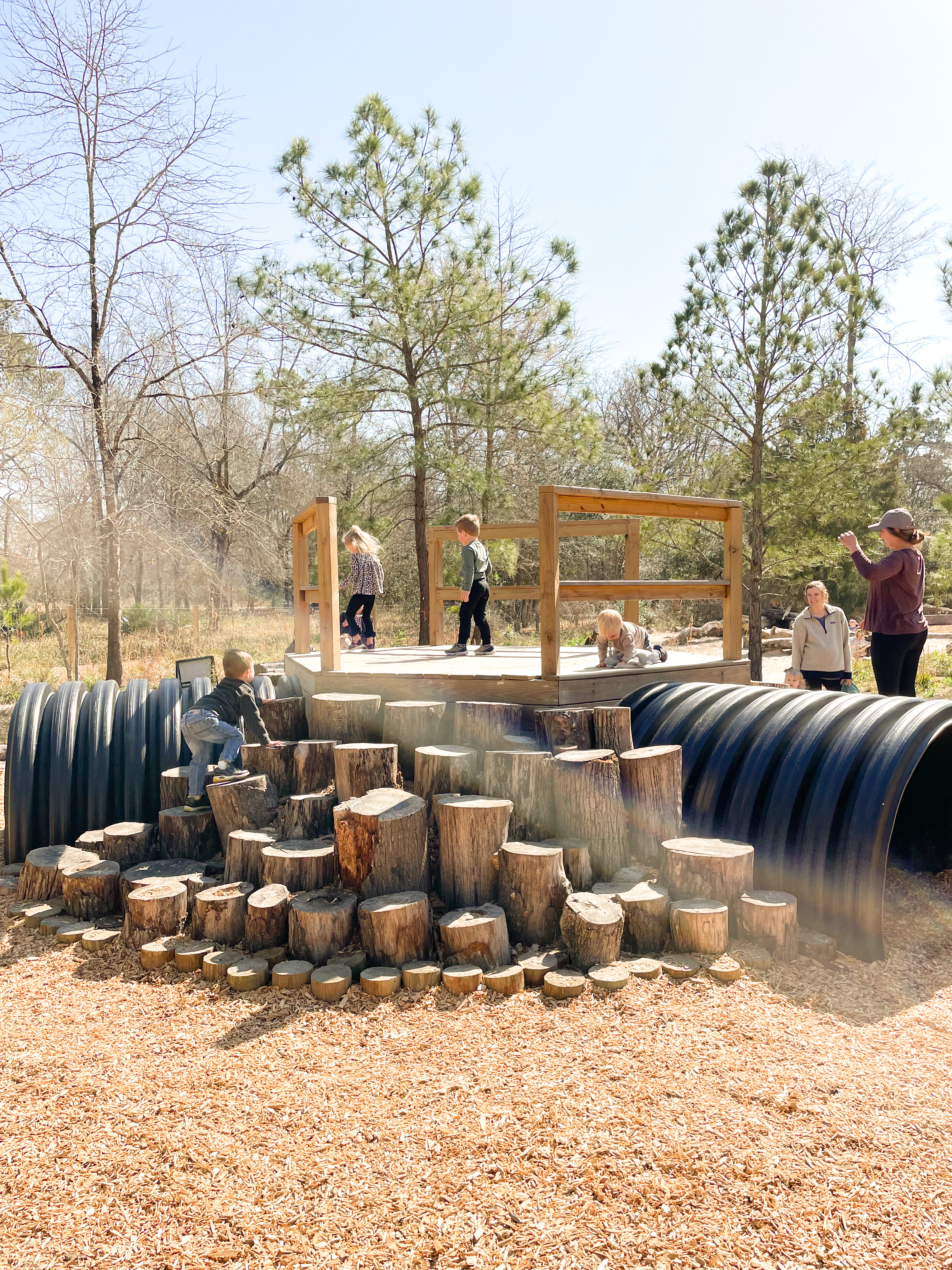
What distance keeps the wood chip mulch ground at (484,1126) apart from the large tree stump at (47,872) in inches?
39.7

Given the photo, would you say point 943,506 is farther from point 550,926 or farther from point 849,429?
point 550,926

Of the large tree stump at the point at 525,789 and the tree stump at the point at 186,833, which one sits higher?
the large tree stump at the point at 525,789

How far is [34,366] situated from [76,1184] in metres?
9.46

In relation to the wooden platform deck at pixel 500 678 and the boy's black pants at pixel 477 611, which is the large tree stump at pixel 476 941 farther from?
the boy's black pants at pixel 477 611

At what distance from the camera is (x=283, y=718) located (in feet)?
18.1

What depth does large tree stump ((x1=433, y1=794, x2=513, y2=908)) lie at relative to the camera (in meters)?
4.00

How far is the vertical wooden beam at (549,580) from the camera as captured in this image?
5.04 metres

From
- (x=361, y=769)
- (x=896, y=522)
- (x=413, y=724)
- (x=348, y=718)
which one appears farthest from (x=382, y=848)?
(x=896, y=522)

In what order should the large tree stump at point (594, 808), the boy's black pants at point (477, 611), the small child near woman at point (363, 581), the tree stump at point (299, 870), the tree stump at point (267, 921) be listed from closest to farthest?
the tree stump at point (267, 921) → the tree stump at point (299, 870) → the large tree stump at point (594, 808) → the boy's black pants at point (477, 611) → the small child near woman at point (363, 581)

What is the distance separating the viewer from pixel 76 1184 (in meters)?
2.47

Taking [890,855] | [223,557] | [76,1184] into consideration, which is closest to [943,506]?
[890,855]

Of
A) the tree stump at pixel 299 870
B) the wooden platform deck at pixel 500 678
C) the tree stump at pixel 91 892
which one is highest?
the wooden platform deck at pixel 500 678

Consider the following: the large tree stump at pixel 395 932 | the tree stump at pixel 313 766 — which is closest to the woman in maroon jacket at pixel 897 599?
the tree stump at pixel 313 766

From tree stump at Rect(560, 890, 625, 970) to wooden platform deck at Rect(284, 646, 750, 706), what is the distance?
1676mm
